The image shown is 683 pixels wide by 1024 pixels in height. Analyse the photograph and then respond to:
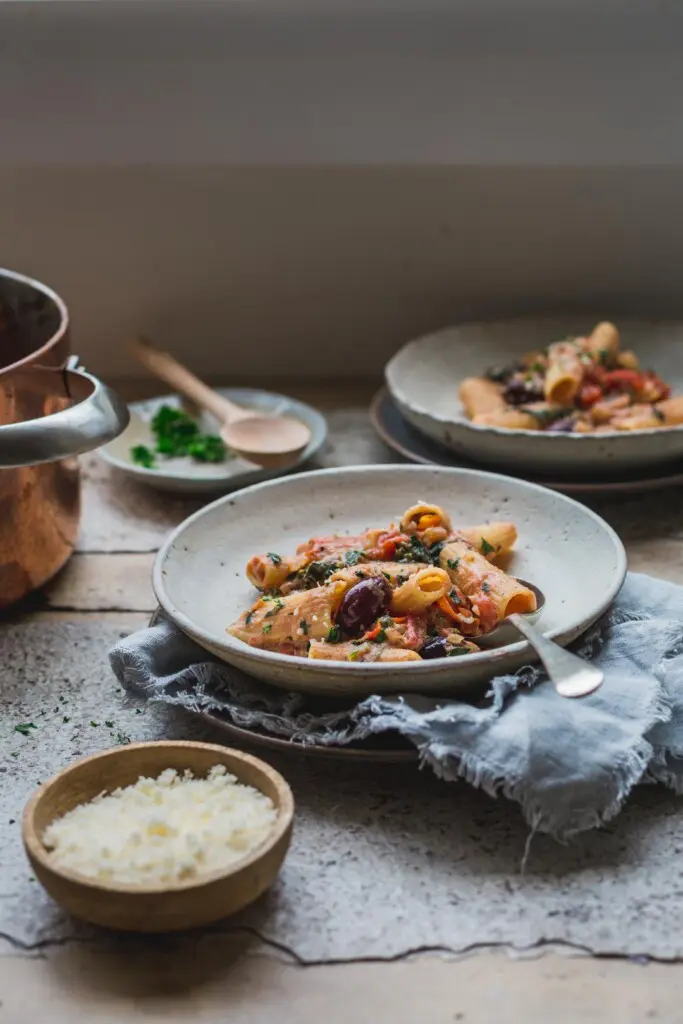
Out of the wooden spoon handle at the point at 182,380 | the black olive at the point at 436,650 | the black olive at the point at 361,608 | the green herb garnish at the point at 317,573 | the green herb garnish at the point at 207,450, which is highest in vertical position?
the black olive at the point at 361,608

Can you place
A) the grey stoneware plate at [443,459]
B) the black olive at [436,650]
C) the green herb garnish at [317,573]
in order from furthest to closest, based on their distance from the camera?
the grey stoneware plate at [443,459] < the green herb garnish at [317,573] < the black olive at [436,650]

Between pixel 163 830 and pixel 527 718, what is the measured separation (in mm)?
286

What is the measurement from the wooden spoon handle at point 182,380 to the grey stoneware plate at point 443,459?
0.19 metres

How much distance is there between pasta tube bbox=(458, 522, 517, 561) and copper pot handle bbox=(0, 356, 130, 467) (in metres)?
0.35

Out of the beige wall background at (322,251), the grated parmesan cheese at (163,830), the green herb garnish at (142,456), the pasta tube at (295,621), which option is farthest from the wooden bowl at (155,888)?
the beige wall background at (322,251)

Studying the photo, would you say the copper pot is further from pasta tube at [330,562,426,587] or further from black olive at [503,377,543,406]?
black olive at [503,377,543,406]

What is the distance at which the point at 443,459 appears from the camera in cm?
157

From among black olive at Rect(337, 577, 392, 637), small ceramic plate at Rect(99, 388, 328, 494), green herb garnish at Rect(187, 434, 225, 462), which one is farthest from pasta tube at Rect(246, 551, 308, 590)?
green herb garnish at Rect(187, 434, 225, 462)

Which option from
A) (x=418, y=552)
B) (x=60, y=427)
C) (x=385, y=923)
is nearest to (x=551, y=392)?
(x=418, y=552)

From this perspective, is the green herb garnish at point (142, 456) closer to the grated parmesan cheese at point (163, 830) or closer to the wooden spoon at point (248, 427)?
the wooden spoon at point (248, 427)

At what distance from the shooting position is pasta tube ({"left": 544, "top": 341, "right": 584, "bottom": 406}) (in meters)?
1.55

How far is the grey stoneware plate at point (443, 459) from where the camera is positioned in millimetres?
1443

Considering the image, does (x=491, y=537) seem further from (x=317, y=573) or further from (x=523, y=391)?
(x=523, y=391)

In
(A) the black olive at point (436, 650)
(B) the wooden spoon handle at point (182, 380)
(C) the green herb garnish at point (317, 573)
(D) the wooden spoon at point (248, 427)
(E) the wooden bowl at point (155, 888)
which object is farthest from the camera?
(B) the wooden spoon handle at point (182, 380)
